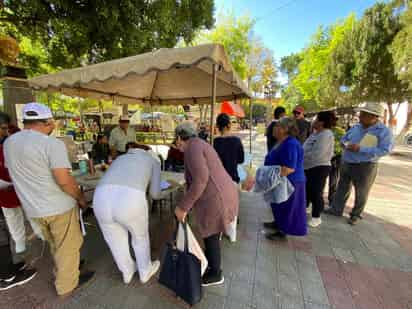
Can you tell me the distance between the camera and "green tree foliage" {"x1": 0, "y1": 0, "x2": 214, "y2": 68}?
148 inches

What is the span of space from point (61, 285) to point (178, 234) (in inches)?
47.9

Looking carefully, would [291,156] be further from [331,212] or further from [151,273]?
[331,212]

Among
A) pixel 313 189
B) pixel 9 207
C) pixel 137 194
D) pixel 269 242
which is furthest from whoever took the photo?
pixel 313 189

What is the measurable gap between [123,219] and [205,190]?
27.9 inches

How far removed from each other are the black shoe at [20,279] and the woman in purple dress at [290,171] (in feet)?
9.21

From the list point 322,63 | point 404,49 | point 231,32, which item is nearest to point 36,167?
point 404,49

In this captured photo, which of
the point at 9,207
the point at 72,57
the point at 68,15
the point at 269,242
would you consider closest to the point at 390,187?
the point at 269,242

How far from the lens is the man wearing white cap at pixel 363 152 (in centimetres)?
258

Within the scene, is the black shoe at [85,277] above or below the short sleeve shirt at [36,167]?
→ below

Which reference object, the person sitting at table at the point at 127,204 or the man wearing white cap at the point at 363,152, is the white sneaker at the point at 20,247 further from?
the man wearing white cap at the point at 363,152

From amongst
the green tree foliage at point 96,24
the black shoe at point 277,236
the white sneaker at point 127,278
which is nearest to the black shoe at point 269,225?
the black shoe at point 277,236

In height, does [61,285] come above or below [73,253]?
below

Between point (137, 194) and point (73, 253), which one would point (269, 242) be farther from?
point (73, 253)

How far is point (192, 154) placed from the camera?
1433 mm
